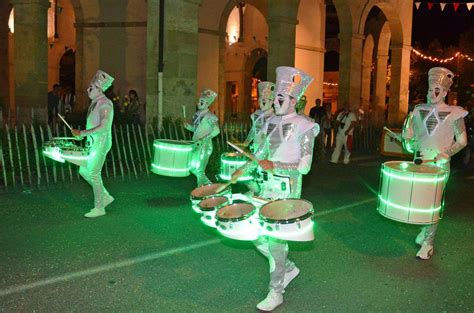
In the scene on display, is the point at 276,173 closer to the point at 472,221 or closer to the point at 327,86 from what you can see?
the point at 472,221

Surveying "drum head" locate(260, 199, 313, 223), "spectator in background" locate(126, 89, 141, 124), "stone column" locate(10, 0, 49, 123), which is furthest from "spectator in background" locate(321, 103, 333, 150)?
"drum head" locate(260, 199, 313, 223)

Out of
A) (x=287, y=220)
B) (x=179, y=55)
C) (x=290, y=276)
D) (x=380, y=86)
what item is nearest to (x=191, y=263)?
(x=290, y=276)

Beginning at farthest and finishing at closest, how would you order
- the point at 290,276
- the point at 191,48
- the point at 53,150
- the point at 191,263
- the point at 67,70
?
1. the point at 67,70
2. the point at 191,48
3. the point at 53,150
4. the point at 191,263
5. the point at 290,276

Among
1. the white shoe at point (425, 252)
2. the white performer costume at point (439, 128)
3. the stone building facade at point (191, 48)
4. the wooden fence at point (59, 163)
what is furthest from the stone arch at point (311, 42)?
the white shoe at point (425, 252)

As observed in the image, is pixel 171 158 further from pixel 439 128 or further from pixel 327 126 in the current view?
pixel 327 126

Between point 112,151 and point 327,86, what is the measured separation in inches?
1046

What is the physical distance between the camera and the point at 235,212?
14.9 ft

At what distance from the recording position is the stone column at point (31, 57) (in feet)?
46.2

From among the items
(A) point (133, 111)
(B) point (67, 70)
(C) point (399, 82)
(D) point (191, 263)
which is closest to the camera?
(D) point (191, 263)

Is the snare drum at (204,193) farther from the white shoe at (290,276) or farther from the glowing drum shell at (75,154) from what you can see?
the glowing drum shell at (75,154)

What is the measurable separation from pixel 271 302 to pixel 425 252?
261 cm

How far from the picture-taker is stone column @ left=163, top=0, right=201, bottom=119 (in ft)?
41.8

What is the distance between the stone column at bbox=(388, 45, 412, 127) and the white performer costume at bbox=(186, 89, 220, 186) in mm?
18087

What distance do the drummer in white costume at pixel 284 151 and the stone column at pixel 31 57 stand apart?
10461 mm
